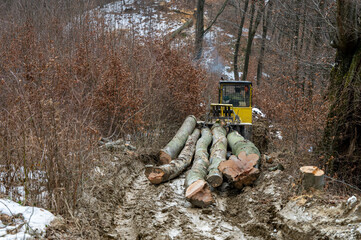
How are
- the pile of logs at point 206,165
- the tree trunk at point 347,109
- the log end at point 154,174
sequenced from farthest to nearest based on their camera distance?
the log end at point 154,174 → the pile of logs at point 206,165 → the tree trunk at point 347,109

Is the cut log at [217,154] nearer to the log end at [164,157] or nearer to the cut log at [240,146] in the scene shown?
the cut log at [240,146]

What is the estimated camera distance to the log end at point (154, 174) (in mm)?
7441

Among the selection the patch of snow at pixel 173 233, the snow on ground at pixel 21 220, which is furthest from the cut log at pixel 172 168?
the snow on ground at pixel 21 220

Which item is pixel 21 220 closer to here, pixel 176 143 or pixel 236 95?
pixel 176 143

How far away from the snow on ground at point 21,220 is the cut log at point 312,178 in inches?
152

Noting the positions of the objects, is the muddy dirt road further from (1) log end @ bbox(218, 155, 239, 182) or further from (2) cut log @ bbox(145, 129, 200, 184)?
(1) log end @ bbox(218, 155, 239, 182)

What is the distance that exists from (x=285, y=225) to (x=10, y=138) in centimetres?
450

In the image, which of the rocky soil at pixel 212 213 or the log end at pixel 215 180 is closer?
the rocky soil at pixel 212 213

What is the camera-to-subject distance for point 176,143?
373 inches

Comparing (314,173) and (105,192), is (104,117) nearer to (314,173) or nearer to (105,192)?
(105,192)

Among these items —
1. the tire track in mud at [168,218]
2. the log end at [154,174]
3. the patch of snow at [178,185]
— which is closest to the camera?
the tire track in mud at [168,218]

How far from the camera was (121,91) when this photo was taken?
29.7ft

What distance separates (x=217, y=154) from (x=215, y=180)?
142cm

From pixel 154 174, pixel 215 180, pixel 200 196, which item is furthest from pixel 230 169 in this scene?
pixel 154 174
